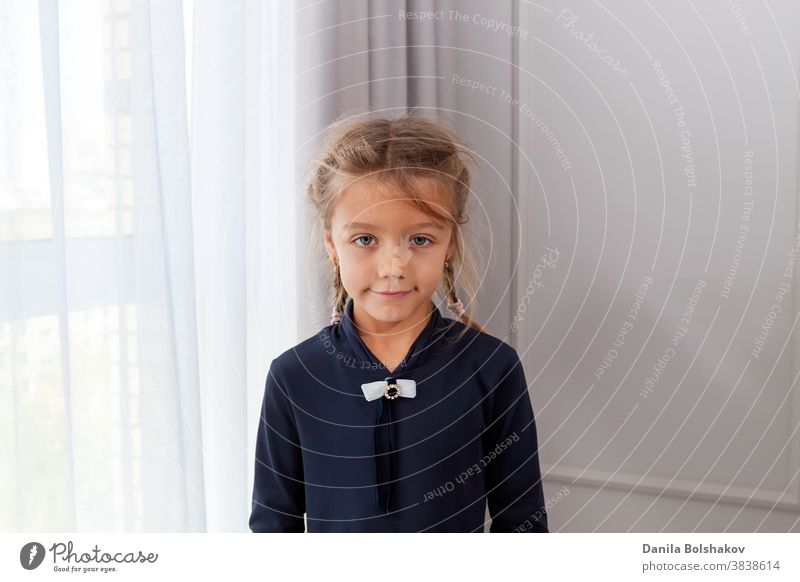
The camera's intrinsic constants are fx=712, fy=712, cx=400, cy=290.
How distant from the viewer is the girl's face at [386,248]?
0.56 m

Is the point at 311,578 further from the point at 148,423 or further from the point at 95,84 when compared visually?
the point at 95,84

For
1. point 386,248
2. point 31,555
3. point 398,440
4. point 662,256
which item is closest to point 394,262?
point 386,248

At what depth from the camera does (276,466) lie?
0.60 metres

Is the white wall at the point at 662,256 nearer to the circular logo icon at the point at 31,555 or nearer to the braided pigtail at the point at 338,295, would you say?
the braided pigtail at the point at 338,295

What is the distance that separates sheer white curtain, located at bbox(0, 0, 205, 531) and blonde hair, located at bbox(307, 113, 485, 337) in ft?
0.39

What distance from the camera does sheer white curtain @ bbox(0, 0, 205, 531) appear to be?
49 cm

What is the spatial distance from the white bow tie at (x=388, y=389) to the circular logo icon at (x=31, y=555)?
26 centimetres

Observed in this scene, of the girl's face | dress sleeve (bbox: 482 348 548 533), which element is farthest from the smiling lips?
dress sleeve (bbox: 482 348 548 533)

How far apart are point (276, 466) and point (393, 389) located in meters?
0.13

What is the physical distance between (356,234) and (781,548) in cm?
41

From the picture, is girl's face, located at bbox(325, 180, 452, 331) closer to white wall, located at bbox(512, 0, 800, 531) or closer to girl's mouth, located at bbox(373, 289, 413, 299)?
girl's mouth, located at bbox(373, 289, 413, 299)

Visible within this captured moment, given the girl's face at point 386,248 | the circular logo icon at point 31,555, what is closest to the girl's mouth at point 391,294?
the girl's face at point 386,248

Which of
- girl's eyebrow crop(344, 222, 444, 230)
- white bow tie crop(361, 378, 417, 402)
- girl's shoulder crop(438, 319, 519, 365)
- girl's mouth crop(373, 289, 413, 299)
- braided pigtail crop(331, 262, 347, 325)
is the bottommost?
white bow tie crop(361, 378, 417, 402)

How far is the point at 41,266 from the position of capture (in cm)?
49
